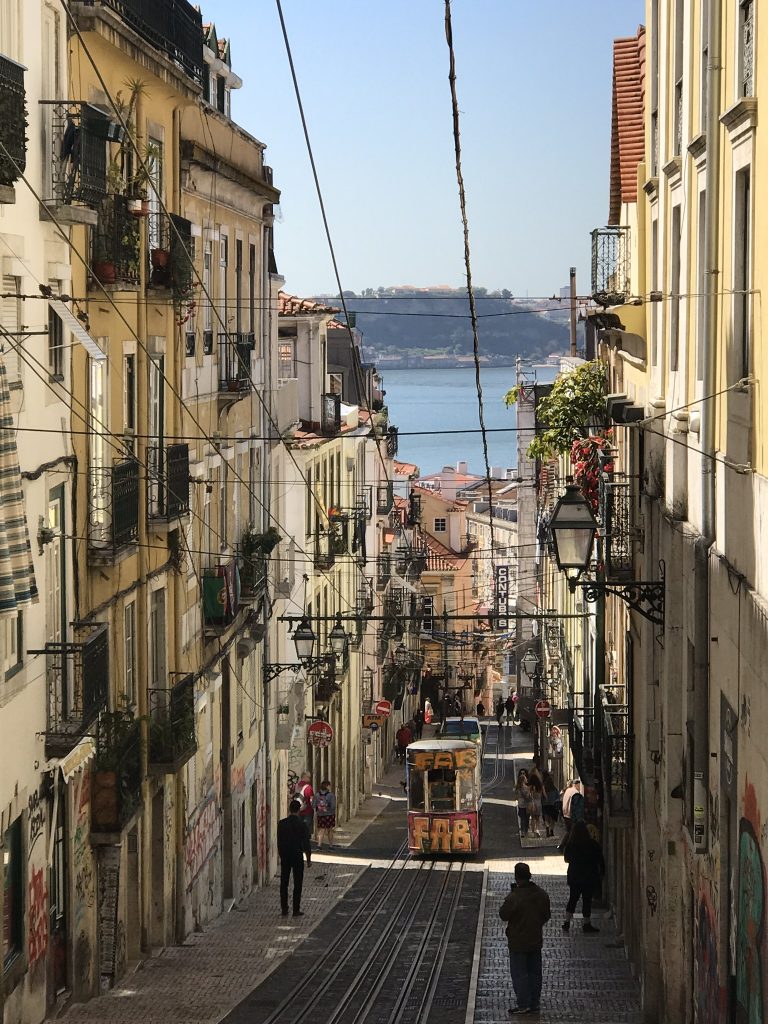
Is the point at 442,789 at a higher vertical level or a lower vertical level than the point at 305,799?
lower

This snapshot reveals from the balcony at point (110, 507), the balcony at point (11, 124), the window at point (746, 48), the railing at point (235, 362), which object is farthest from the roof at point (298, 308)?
the window at point (746, 48)

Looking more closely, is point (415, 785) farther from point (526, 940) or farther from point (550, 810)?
point (526, 940)

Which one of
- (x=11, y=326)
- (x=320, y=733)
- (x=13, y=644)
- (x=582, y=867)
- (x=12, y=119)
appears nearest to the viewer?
(x=12, y=119)

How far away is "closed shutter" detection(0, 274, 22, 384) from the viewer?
50.3 feet

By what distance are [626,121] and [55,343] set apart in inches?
355

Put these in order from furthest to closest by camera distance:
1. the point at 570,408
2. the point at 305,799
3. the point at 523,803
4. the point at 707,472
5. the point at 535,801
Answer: the point at 523,803 → the point at 535,801 → the point at 305,799 → the point at 570,408 → the point at 707,472

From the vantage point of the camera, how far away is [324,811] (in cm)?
3703

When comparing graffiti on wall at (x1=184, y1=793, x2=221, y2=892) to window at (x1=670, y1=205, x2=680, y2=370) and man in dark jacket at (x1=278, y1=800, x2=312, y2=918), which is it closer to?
man in dark jacket at (x1=278, y1=800, x2=312, y2=918)

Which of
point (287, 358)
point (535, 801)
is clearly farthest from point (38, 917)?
point (287, 358)

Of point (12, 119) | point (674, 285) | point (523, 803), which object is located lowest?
point (523, 803)

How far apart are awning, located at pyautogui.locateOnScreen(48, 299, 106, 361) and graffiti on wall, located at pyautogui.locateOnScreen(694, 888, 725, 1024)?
21.0 ft

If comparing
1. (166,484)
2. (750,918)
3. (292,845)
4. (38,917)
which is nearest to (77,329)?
(38,917)

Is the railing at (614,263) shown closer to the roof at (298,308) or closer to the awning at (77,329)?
the awning at (77,329)

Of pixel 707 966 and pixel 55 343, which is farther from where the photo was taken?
pixel 55 343
